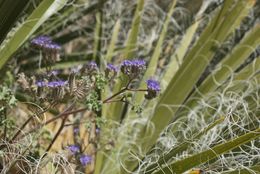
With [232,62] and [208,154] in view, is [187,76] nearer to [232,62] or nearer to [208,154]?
[232,62]

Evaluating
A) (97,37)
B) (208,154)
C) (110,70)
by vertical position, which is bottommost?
(208,154)

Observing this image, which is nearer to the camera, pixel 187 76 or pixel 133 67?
pixel 133 67

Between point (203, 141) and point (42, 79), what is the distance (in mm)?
456

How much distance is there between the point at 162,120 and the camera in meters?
1.91

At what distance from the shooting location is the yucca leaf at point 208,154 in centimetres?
121

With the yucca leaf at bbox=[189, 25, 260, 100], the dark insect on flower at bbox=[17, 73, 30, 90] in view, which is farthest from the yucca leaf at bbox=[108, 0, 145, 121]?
the dark insect on flower at bbox=[17, 73, 30, 90]

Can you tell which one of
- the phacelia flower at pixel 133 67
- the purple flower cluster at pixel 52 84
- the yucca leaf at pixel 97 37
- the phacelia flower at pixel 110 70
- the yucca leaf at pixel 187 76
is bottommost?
the purple flower cluster at pixel 52 84

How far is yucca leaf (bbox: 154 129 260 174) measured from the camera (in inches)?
47.7

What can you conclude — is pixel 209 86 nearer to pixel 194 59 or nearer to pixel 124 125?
→ pixel 194 59

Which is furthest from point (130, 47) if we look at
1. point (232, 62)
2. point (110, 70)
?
point (110, 70)

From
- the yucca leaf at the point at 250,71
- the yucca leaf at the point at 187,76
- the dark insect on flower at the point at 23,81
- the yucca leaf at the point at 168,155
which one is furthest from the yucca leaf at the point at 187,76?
the dark insect on flower at the point at 23,81

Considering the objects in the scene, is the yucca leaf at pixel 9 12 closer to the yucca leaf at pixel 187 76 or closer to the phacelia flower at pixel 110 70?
the phacelia flower at pixel 110 70

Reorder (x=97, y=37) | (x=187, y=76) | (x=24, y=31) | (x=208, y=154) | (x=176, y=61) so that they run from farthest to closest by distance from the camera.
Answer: (x=97, y=37), (x=176, y=61), (x=187, y=76), (x=24, y=31), (x=208, y=154)

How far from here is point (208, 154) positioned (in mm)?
1254
